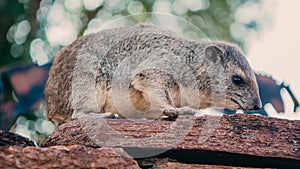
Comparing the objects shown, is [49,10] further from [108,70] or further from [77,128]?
[77,128]

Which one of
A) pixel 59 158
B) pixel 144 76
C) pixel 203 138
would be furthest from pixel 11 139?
pixel 144 76

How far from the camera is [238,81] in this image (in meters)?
5.80

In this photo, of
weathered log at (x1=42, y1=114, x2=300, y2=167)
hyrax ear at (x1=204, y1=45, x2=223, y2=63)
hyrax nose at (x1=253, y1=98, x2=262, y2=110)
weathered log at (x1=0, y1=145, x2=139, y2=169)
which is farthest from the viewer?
hyrax ear at (x1=204, y1=45, x2=223, y2=63)

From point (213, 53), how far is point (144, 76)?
2.69ft

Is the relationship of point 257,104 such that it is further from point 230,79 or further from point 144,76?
point 144,76

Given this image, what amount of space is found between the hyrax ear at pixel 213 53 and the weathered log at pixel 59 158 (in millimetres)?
2631

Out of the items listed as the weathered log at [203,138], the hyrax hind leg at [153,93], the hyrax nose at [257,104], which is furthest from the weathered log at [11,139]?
the hyrax nose at [257,104]

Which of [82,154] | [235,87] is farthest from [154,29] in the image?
[82,154]

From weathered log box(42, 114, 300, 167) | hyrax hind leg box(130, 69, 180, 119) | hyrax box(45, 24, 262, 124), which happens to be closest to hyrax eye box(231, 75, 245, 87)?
hyrax box(45, 24, 262, 124)

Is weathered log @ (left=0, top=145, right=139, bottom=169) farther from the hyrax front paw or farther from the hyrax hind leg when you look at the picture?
the hyrax hind leg

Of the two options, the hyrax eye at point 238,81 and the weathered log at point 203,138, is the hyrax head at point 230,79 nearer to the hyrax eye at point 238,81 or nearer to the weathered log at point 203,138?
the hyrax eye at point 238,81

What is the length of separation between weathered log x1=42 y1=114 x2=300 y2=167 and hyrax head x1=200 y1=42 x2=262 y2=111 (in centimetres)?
145

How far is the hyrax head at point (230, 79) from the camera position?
18.6 feet

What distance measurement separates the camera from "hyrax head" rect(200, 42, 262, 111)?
566 centimetres
